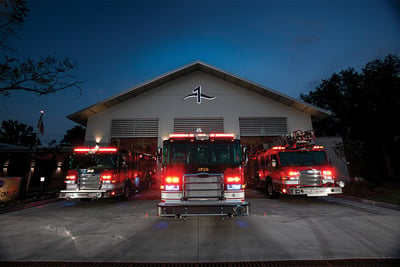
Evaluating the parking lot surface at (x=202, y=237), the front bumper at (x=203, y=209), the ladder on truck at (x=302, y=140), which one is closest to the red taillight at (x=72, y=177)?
the parking lot surface at (x=202, y=237)

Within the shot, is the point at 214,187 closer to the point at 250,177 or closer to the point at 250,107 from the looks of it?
the point at 250,177

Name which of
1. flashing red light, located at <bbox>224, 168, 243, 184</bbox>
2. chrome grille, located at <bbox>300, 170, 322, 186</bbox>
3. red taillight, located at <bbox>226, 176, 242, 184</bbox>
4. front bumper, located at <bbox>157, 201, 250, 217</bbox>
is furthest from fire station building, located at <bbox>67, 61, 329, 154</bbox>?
front bumper, located at <bbox>157, 201, 250, 217</bbox>

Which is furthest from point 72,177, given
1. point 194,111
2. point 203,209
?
point 194,111

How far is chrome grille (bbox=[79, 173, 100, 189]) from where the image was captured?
8.51 metres

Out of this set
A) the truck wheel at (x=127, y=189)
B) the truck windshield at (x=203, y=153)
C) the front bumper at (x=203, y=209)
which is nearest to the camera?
Answer: the front bumper at (x=203, y=209)

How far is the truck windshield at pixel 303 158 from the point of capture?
888cm

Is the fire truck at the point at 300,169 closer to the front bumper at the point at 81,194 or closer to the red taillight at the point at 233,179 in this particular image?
the red taillight at the point at 233,179

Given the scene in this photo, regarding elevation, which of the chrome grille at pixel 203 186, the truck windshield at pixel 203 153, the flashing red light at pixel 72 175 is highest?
the truck windshield at pixel 203 153

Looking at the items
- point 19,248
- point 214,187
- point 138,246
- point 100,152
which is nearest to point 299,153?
point 214,187

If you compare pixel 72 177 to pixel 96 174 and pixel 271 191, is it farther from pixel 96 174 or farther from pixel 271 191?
pixel 271 191

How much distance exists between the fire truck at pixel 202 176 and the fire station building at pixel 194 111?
934 centimetres

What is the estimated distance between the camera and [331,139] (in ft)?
53.0

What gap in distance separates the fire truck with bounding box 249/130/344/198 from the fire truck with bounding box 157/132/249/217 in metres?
4.01

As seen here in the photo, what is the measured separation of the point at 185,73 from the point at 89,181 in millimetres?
11734
